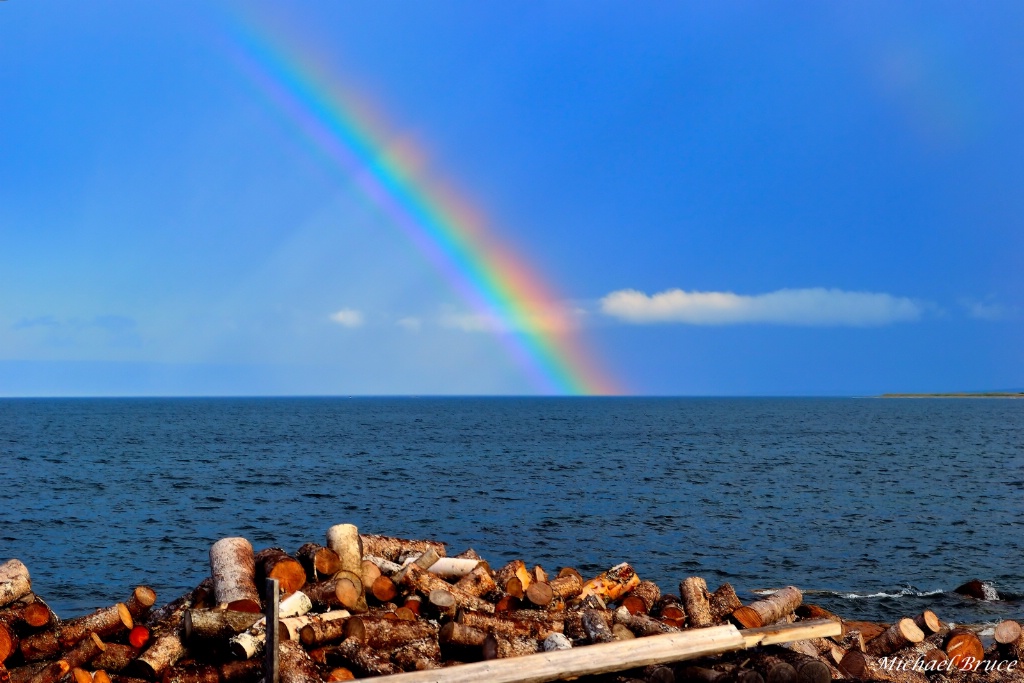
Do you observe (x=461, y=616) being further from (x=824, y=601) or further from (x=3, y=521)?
(x=3, y=521)

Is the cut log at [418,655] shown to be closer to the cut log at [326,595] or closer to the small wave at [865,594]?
the cut log at [326,595]

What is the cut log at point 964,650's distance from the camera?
13.5 metres

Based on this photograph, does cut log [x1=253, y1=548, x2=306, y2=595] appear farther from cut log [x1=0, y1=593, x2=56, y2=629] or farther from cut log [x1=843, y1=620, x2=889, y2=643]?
cut log [x1=843, y1=620, x2=889, y2=643]

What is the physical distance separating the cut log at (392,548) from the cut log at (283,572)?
262 centimetres

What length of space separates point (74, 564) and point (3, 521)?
13731mm

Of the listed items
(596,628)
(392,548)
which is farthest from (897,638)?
(392,548)

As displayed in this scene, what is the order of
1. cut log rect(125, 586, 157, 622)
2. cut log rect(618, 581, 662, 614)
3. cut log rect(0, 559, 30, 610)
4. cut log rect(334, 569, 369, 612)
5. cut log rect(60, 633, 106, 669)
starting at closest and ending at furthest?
cut log rect(60, 633, 106, 669) → cut log rect(334, 569, 369, 612) → cut log rect(0, 559, 30, 610) → cut log rect(125, 586, 157, 622) → cut log rect(618, 581, 662, 614)

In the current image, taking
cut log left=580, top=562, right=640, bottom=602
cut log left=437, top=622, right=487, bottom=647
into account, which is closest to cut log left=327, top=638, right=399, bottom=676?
cut log left=437, top=622, right=487, bottom=647

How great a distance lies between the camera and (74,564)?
2941 cm

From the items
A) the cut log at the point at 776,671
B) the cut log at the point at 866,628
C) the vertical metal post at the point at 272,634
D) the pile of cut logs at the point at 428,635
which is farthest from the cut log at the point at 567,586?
the vertical metal post at the point at 272,634

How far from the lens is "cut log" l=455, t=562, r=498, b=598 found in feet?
50.1

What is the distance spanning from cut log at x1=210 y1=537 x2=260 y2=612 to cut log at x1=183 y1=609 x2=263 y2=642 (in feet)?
3.02

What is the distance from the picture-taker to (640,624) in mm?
13305

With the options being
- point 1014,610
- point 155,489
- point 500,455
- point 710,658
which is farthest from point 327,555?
point 500,455
